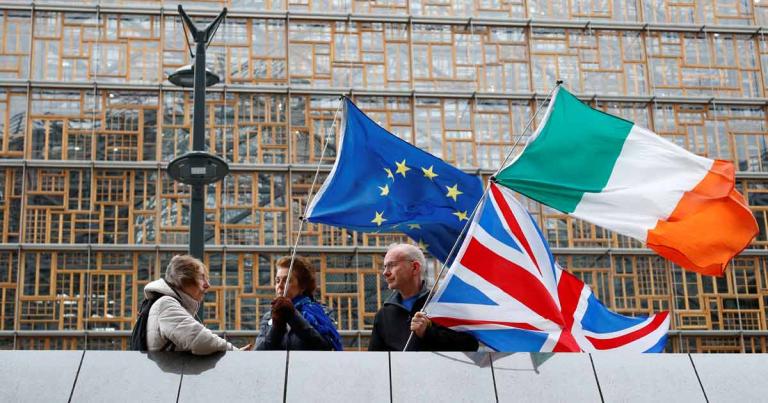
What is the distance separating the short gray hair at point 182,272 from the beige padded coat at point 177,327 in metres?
0.05

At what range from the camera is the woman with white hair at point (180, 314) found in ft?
19.1

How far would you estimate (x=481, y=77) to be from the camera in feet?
61.2

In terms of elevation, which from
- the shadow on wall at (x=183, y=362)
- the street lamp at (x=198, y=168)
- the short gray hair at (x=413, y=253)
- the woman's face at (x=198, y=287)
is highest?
the street lamp at (x=198, y=168)

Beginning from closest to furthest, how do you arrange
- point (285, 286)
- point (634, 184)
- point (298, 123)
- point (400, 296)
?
point (285, 286), point (400, 296), point (634, 184), point (298, 123)

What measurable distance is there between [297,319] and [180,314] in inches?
28.5

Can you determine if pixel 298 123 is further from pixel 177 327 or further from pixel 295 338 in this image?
pixel 177 327

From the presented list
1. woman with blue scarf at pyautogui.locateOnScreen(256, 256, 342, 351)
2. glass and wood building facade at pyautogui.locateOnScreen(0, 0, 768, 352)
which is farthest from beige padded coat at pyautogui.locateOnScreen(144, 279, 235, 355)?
glass and wood building facade at pyautogui.locateOnScreen(0, 0, 768, 352)

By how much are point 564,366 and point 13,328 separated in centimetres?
1246

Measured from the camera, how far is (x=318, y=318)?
676 cm

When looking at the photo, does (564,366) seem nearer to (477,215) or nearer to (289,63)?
(477,215)

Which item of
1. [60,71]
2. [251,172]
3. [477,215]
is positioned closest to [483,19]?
[251,172]

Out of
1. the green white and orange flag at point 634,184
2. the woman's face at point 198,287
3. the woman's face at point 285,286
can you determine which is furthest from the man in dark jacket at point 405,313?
the green white and orange flag at point 634,184

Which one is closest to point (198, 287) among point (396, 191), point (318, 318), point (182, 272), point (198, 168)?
point (182, 272)

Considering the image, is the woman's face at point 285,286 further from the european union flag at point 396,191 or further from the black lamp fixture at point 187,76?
the black lamp fixture at point 187,76
